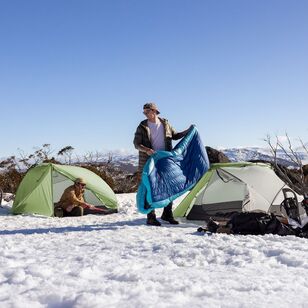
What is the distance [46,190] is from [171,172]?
423cm

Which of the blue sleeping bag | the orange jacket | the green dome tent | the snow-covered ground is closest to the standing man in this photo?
the blue sleeping bag

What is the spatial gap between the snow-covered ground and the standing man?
2044 mm

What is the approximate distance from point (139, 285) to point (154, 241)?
7.08 feet

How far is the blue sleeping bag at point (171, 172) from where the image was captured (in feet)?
24.8

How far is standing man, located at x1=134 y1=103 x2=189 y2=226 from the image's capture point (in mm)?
7859

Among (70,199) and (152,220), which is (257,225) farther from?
(70,199)

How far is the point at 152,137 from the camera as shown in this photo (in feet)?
26.4

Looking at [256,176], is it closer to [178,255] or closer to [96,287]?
[178,255]

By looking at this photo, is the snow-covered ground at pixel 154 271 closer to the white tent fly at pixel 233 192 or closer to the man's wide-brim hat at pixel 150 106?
the man's wide-brim hat at pixel 150 106

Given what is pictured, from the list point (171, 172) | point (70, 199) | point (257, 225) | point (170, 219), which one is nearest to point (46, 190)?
point (70, 199)

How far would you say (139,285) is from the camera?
3.34 metres

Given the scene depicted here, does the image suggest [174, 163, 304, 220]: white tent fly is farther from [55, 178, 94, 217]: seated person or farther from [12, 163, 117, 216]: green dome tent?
[12, 163, 117, 216]: green dome tent

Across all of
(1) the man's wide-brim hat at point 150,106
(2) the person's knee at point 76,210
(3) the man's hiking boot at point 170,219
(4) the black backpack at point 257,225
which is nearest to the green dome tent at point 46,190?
(2) the person's knee at point 76,210

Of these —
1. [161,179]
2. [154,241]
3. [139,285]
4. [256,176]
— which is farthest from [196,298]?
[256,176]
